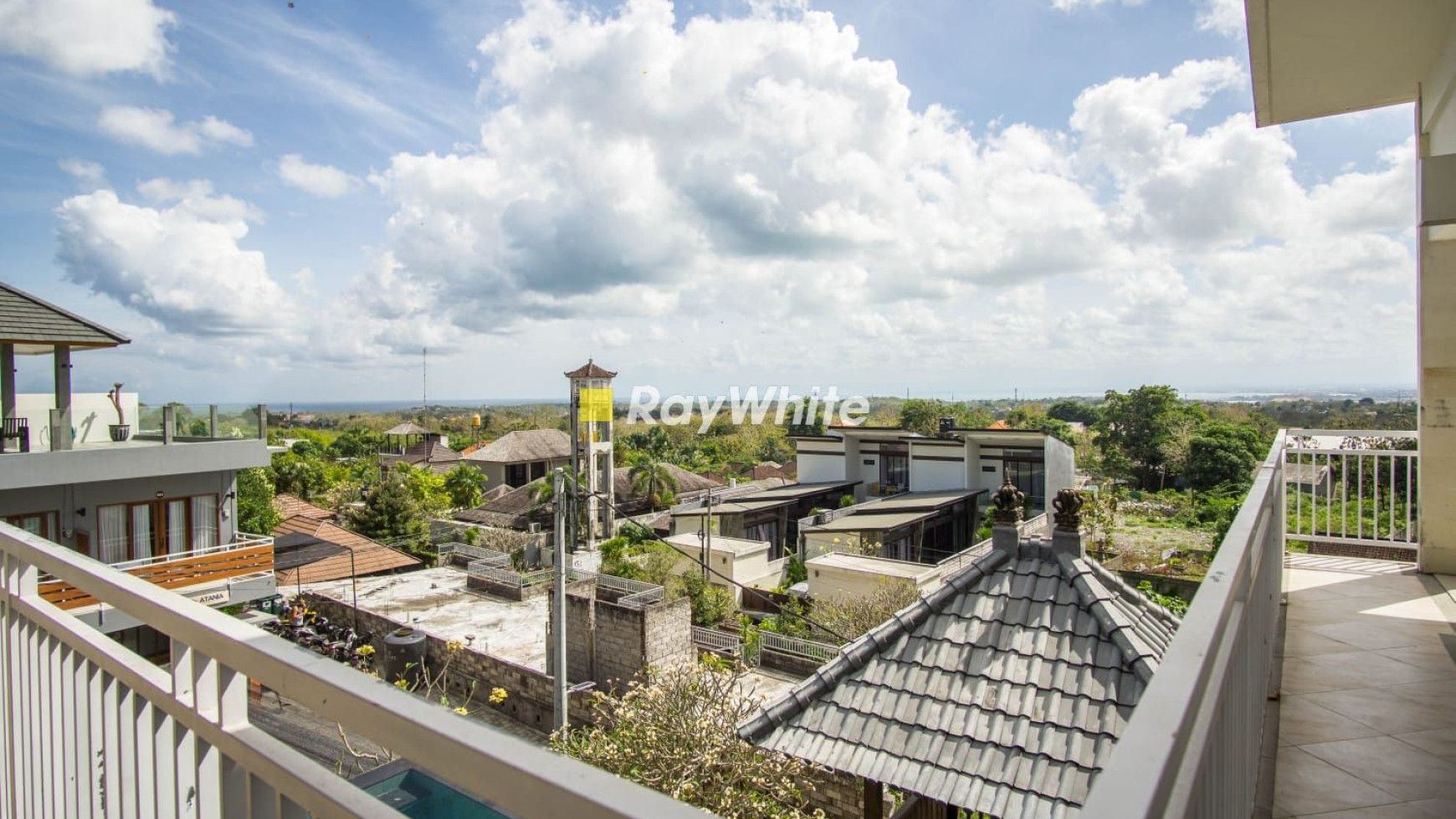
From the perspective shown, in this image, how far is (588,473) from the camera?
2678cm

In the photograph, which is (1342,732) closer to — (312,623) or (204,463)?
(204,463)

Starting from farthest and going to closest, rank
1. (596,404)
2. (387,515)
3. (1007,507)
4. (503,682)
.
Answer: (596,404)
(387,515)
(503,682)
(1007,507)

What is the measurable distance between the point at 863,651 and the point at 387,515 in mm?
22343

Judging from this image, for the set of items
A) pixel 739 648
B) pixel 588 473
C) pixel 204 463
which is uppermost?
pixel 204 463

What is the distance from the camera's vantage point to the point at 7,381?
8484 mm

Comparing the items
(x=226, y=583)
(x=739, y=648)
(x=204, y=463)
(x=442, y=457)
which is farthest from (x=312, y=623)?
(x=442, y=457)

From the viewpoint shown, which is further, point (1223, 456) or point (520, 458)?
point (520, 458)

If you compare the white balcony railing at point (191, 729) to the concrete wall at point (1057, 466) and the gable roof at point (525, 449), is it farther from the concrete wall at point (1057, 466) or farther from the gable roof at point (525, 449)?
the gable roof at point (525, 449)

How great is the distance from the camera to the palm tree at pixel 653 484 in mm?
31547

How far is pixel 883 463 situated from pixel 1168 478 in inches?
616

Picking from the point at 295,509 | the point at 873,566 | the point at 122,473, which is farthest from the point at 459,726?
the point at 295,509

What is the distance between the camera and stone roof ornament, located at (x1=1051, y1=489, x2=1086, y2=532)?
412 centimetres

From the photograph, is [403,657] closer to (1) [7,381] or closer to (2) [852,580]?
(1) [7,381]

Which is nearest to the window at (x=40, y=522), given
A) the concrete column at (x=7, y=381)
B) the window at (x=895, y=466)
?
the concrete column at (x=7, y=381)
